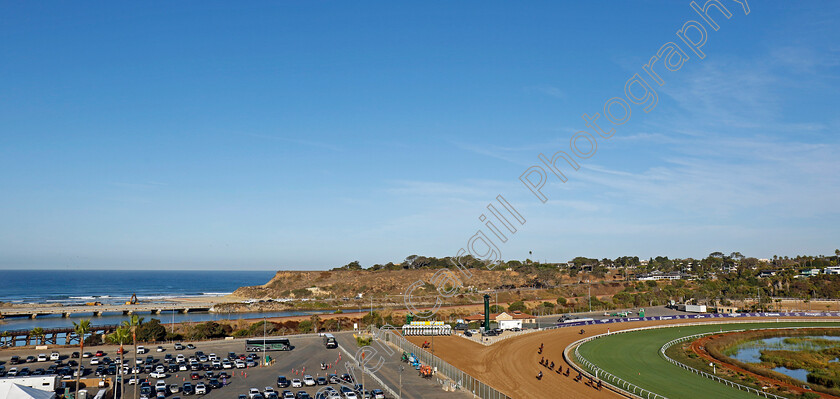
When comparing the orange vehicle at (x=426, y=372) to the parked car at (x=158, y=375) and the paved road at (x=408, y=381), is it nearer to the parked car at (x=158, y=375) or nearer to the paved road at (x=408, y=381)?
the paved road at (x=408, y=381)

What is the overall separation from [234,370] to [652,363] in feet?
154

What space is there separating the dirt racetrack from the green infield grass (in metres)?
4.37

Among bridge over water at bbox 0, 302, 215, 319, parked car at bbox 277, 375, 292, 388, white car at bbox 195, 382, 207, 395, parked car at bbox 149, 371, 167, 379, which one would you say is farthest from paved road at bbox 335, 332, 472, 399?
bridge over water at bbox 0, 302, 215, 319

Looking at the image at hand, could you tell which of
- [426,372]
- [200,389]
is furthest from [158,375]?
[426,372]

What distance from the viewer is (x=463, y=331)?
87.7 metres

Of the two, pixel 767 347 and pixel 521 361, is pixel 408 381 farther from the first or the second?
pixel 767 347

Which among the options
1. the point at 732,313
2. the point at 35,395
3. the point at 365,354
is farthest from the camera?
the point at 732,313

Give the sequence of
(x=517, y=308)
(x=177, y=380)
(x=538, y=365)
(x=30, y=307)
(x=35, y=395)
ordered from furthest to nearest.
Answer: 1. (x=30, y=307)
2. (x=517, y=308)
3. (x=538, y=365)
4. (x=177, y=380)
5. (x=35, y=395)

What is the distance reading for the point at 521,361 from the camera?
201 ft

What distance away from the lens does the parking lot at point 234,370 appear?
4559 centimetres

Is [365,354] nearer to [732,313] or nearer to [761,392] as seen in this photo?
[761,392]

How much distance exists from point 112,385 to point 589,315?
Answer: 9599 centimetres

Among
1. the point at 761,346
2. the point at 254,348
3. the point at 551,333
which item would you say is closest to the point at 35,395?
the point at 254,348

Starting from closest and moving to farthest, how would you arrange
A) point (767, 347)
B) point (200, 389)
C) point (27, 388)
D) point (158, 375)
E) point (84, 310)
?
point (27, 388) < point (200, 389) < point (158, 375) < point (767, 347) < point (84, 310)
